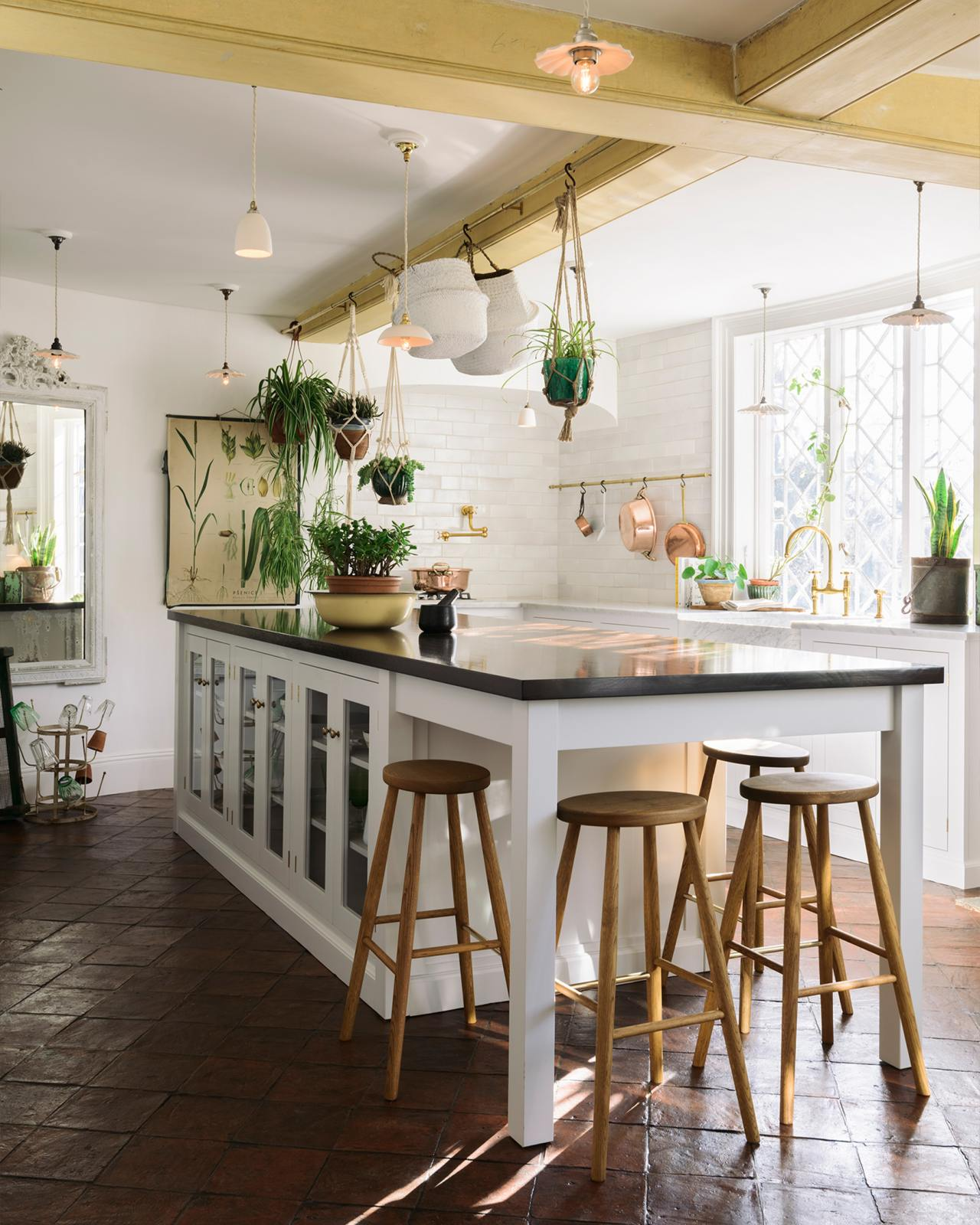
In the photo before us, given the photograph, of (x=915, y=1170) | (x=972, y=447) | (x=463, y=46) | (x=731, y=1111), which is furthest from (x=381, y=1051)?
(x=972, y=447)

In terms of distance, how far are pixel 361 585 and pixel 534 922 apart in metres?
1.78

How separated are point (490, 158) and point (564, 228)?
492 millimetres

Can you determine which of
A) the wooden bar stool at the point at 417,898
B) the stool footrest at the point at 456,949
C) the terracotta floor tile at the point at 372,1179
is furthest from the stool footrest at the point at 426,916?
the terracotta floor tile at the point at 372,1179

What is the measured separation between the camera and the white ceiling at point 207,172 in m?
3.69

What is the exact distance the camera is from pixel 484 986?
327 centimetres

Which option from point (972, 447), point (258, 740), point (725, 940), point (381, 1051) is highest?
point (972, 447)

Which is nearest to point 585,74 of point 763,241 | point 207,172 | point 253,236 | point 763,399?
point 253,236

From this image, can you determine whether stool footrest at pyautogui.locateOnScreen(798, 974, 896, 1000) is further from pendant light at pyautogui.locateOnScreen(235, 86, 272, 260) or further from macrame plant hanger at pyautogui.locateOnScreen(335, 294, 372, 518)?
macrame plant hanger at pyautogui.locateOnScreen(335, 294, 372, 518)

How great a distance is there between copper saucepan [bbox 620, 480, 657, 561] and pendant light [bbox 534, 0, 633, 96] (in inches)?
185

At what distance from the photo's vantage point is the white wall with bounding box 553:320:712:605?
6.66 meters

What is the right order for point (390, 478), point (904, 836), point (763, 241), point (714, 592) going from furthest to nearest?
1. point (714, 592)
2. point (390, 478)
3. point (763, 241)
4. point (904, 836)

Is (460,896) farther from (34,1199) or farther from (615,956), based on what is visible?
(34,1199)

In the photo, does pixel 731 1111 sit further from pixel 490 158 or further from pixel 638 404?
pixel 638 404

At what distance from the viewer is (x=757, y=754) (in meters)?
3.23
